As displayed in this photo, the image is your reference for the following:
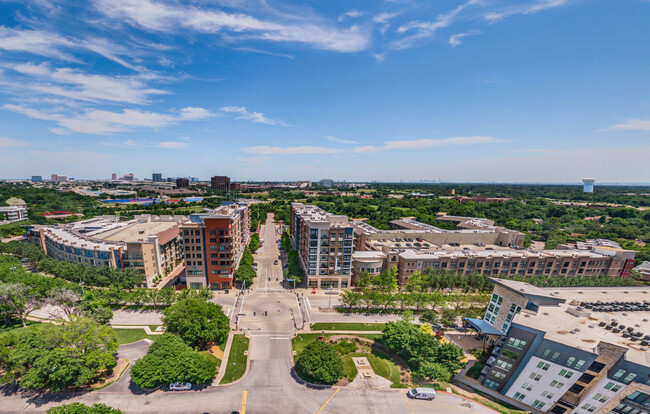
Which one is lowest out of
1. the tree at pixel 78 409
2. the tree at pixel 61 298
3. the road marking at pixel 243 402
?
the road marking at pixel 243 402

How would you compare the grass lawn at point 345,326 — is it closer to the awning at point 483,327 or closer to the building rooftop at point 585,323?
the awning at point 483,327

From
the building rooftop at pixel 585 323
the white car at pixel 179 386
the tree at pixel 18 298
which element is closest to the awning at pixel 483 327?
the building rooftop at pixel 585 323

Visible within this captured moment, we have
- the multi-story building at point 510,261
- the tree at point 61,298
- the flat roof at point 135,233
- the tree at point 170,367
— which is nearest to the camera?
the tree at point 170,367

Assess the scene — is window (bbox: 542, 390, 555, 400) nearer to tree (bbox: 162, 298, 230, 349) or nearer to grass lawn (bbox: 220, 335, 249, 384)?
grass lawn (bbox: 220, 335, 249, 384)

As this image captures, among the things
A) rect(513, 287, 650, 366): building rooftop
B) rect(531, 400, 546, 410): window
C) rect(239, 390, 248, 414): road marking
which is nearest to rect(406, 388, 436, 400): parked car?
rect(531, 400, 546, 410): window

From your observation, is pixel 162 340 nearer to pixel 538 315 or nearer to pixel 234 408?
pixel 234 408

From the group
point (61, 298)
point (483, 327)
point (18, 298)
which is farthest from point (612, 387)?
point (18, 298)
